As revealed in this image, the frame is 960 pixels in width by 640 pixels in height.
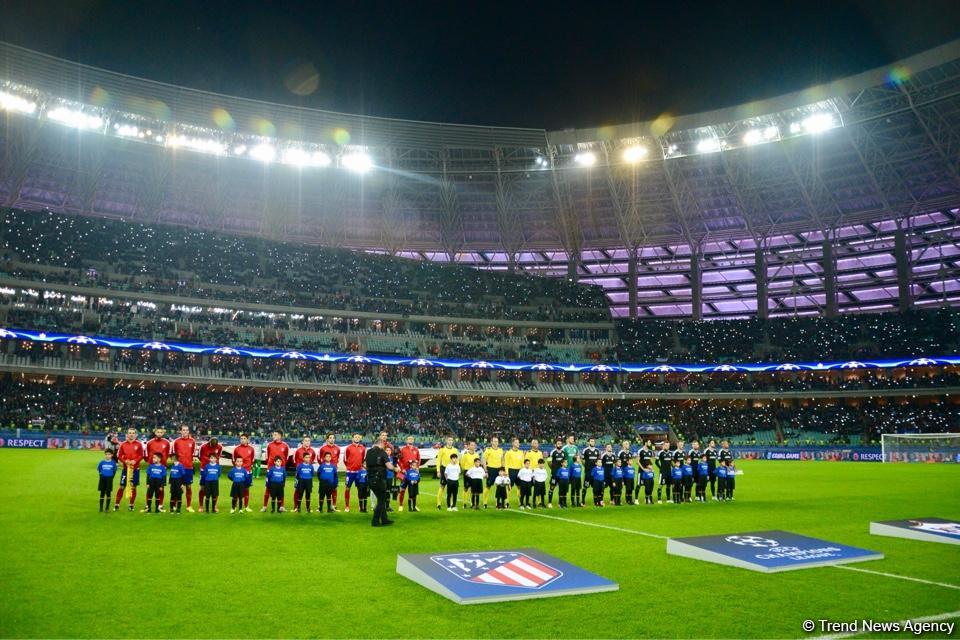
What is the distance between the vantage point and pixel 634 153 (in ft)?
193

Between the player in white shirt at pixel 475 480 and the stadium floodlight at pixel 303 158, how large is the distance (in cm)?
4831

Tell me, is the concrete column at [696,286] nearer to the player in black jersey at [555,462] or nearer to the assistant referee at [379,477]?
the player in black jersey at [555,462]

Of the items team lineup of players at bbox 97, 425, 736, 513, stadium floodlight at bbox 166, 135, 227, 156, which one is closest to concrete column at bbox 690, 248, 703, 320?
stadium floodlight at bbox 166, 135, 227, 156

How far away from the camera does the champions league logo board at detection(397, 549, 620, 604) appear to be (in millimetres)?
9234

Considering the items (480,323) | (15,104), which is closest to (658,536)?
(480,323)

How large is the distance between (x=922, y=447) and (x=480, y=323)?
130ft

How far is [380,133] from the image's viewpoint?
57938 millimetres

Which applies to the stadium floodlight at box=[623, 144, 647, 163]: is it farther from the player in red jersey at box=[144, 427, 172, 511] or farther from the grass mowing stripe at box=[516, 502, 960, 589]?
the player in red jersey at box=[144, 427, 172, 511]

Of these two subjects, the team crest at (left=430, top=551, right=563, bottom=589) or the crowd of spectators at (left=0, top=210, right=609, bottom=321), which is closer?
the team crest at (left=430, top=551, right=563, bottom=589)

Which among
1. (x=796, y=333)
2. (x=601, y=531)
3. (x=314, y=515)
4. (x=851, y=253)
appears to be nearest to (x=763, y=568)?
(x=601, y=531)

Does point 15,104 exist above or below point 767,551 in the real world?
above

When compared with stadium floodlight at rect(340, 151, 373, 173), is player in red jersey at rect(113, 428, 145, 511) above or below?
below

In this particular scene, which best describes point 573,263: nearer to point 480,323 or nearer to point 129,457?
point 480,323

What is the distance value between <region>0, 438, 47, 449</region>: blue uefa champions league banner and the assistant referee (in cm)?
3670
